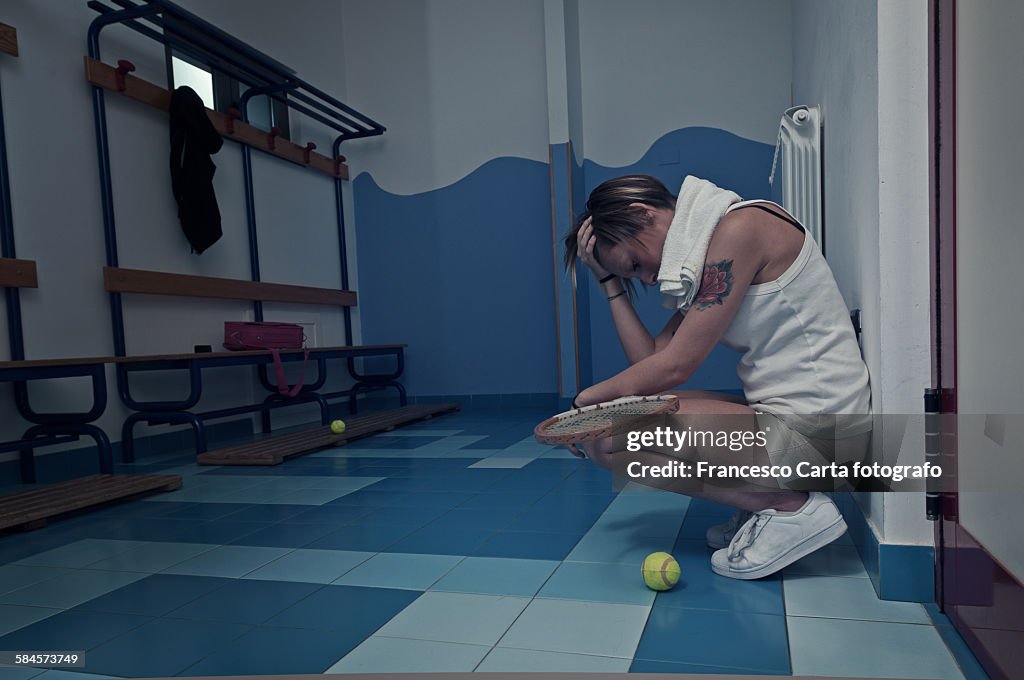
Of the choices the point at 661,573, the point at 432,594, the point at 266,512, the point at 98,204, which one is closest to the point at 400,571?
the point at 432,594

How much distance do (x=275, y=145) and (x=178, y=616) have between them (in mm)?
4378

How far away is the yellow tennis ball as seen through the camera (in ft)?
5.46

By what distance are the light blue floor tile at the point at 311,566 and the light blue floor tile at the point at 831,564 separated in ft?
3.94

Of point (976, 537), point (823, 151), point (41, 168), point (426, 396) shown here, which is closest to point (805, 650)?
point (976, 537)

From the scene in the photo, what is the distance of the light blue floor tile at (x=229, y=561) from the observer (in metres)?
2.00

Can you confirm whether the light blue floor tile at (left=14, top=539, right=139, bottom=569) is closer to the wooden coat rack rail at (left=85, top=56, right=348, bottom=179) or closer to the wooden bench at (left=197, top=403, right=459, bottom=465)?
the wooden bench at (left=197, top=403, right=459, bottom=465)

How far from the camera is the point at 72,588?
192cm

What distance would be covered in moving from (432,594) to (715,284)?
3.41ft

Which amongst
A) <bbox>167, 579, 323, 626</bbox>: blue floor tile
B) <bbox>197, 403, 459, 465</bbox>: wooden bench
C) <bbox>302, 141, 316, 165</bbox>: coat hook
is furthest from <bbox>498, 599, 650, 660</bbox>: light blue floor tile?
<bbox>302, 141, 316, 165</bbox>: coat hook

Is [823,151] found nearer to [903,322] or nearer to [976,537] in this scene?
[903,322]

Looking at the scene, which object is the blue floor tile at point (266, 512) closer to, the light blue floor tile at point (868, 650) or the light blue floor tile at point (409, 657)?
the light blue floor tile at point (409, 657)

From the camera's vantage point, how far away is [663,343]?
2.11 meters

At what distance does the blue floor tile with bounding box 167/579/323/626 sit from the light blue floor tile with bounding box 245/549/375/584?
48 mm

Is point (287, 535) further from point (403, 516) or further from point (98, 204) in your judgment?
point (98, 204)
